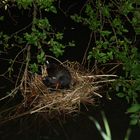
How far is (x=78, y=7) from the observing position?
4.42 meters

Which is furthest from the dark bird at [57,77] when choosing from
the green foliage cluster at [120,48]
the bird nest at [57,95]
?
the green foliage cluster at [120,48]

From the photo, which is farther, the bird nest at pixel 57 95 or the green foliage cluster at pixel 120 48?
the bird nest at pixel 57 95

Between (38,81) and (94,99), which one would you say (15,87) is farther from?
(94,99)

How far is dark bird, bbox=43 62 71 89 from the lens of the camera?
3418 mm

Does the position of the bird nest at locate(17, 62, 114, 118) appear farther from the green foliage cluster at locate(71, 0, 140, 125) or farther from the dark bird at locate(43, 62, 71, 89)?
the green foliage cluster at locate(71, 0, 140, 125)

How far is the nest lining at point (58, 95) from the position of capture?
10.7 feet

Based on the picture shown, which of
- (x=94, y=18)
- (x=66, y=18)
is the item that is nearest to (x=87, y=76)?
(x=94, y=18)

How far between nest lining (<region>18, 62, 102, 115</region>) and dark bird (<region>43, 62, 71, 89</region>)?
0.12 feet

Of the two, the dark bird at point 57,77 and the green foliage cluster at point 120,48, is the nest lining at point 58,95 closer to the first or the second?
the dark bird at point 57,77

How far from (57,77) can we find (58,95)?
137 mm

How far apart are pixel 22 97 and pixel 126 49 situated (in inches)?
33.3

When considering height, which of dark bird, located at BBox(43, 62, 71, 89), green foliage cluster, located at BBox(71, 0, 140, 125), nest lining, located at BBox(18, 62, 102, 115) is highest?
green foliage cluster, located at BBox(71, 0, 140, 125)

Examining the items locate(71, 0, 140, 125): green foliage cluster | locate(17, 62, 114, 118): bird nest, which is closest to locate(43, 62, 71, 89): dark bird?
locate(17, 62, 114, 118): bird nest

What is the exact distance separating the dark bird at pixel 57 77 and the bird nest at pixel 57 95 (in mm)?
37
